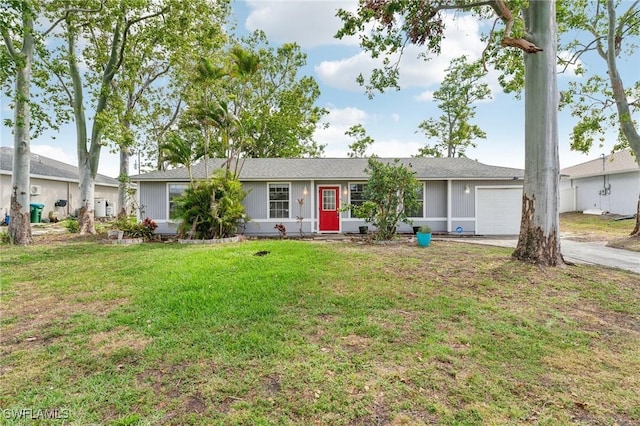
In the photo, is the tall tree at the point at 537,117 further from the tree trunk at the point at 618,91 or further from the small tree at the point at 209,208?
the tree trunk at the point at 618,91

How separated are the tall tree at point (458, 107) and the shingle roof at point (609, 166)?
285 inches

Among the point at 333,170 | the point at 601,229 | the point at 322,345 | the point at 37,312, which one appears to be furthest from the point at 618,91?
the point at 37,312

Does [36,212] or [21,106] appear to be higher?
[21,106]

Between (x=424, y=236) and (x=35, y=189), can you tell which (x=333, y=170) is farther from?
(x=35, y=189)

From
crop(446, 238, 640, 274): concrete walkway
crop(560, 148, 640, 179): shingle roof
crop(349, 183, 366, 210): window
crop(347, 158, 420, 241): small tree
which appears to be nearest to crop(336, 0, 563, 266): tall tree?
crop(446, 238, 640, 274): concrete walkway

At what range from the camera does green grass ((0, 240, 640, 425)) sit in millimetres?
2273

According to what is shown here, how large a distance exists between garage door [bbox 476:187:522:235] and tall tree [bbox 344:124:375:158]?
16528 mm

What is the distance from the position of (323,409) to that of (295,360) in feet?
2.26

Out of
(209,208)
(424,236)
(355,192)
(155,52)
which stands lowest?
(424,236)

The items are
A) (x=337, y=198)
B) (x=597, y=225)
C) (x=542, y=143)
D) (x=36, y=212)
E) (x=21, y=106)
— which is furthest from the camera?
(x=36, y=212)

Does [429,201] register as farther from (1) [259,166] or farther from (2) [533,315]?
(2) [533,315]

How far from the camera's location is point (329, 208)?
12508mm

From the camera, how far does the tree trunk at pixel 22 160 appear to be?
930 cm

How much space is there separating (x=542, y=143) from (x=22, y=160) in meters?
14.2
